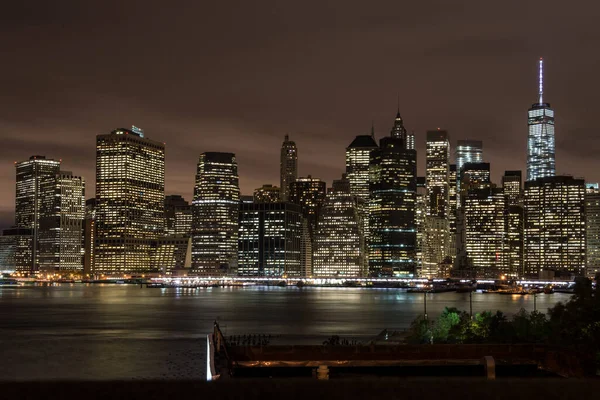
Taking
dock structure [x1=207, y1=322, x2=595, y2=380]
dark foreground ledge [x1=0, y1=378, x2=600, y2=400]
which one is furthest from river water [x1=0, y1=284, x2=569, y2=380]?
dark foreground ledge [x1=0, y1=378, x2=600, y2=400]

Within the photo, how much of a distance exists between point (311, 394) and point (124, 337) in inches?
3211

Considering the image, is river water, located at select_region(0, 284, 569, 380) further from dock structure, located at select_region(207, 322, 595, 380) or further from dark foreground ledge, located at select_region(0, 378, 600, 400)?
dark foreground ledge, located at select_region(0, 378, 600, 400)

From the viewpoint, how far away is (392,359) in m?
40.2

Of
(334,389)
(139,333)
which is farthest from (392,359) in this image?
(139,333)

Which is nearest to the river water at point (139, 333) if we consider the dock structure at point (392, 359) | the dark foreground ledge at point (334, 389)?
the dock structure at point (392, 359)

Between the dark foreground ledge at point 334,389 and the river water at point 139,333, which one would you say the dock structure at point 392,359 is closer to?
the river water at point 139,333

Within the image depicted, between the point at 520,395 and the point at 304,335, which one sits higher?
the point at 520,395

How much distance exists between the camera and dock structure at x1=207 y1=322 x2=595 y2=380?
123 feet

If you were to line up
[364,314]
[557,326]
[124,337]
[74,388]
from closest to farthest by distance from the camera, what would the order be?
[74,388] → [557,326] → [124,337] → [364,314]

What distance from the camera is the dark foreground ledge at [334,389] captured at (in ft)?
38.8

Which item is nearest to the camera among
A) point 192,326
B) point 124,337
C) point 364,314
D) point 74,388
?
point 74,388

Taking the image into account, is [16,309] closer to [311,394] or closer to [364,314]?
[364,314]

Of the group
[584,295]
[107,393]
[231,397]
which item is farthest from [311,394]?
[584,295]

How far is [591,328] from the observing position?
123ft
